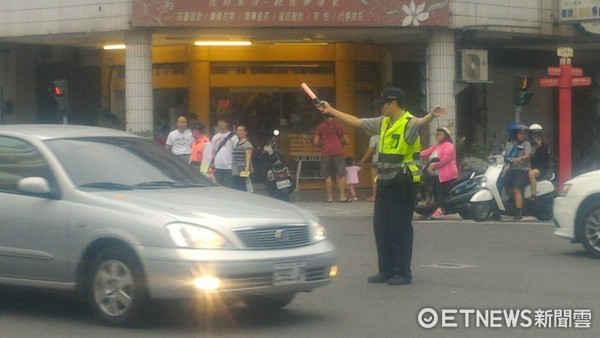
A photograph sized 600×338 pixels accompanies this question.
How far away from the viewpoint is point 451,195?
67.7ft

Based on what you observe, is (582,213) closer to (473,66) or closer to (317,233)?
(317,233)

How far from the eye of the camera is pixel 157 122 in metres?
28.0

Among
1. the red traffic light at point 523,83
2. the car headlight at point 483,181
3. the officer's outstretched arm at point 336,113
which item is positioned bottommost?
the car headlight at point 483,181

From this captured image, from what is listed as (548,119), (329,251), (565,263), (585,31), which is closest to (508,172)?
(565,263)

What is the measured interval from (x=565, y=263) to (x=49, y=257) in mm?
6702

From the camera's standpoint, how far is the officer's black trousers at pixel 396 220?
11.8m

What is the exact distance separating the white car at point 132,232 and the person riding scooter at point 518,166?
10196 mm

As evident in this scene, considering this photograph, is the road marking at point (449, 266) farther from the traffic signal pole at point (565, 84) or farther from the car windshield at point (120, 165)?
the traffic signal pole at point (565, 84)

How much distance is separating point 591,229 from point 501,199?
593 cm

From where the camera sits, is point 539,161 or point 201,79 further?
point 201,79

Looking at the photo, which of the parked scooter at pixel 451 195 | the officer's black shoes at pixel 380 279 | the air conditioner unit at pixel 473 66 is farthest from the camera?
the air conditioner unit at pixel 473 66

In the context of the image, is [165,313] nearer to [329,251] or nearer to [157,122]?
[329,251]

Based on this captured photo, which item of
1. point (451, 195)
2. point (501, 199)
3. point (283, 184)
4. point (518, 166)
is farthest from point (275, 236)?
point (283, 184)

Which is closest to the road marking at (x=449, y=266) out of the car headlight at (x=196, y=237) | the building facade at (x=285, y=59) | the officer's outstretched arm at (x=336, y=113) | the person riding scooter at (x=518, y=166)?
the officer's outstretched arm at (x=336, y=113)
